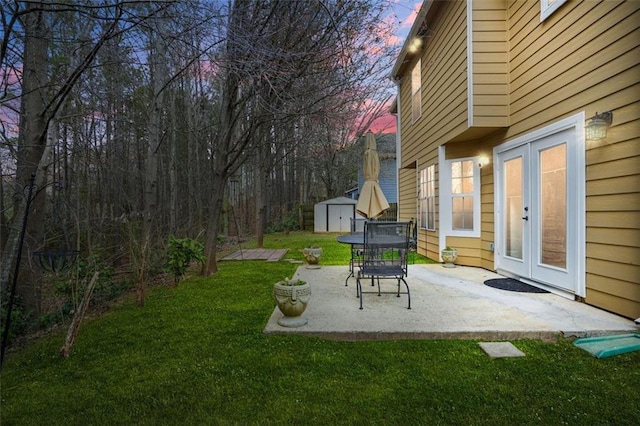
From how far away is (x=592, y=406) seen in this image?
1.85 metres

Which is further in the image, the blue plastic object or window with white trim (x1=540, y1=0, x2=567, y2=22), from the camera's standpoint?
window with white trim (x1=540, y1=0, x2=567, y2=22)

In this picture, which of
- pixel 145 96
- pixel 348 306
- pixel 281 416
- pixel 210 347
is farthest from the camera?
pixel 145 96

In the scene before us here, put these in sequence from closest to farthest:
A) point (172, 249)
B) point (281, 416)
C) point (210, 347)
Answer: point (281, 416) < point (210, 347) < point (172, 249)

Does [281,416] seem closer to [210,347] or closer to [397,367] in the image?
[397,367]

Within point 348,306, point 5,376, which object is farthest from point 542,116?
point 5,376

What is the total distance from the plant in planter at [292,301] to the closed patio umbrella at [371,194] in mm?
Result: 2605

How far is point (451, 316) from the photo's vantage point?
10.5ft

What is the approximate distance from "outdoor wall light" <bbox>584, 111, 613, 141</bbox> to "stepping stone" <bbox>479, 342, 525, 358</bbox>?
7.21ft

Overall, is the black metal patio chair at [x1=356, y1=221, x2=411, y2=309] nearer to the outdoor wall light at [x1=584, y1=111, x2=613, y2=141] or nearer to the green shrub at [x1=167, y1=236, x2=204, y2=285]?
the outdoor wall light at [x1=584, y1=111, x2=613, y2=141]

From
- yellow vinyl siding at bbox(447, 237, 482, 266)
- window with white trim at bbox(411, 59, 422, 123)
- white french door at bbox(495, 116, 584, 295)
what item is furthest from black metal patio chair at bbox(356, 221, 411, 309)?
window with white trim at bbox(411, 59, 422, 123)

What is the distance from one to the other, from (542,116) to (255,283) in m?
4.45

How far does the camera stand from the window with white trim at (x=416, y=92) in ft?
25.7

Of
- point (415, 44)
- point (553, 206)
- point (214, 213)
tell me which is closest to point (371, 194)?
point (553, 206)

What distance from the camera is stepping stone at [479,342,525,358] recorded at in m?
2.46
